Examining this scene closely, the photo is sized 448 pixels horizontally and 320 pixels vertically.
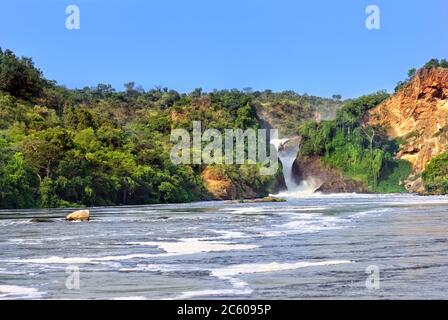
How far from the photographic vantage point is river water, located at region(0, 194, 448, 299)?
22.0m

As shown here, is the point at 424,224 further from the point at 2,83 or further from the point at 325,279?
the point at 2,83

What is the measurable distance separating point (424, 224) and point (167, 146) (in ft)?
410

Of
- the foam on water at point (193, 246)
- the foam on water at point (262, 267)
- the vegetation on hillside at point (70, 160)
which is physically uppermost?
the vegetation on hillside at point (70, 160)

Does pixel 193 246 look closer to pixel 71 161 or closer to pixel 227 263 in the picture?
pixel 227 263

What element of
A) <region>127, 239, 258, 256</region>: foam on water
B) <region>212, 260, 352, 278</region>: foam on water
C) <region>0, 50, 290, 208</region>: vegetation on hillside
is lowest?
<region>127, 239, 258, 256</region>: foam on water

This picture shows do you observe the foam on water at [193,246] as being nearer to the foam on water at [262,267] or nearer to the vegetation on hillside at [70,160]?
the foam on water at [262,267]

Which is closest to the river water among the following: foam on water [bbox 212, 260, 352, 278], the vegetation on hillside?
foam on water [bbox 212, 260, 352, 278]

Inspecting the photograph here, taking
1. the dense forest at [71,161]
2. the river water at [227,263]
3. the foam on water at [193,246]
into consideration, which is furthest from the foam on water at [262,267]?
the dense forest at [71,161]

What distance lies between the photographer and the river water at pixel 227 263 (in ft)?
72.2

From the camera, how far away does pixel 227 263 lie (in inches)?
1121

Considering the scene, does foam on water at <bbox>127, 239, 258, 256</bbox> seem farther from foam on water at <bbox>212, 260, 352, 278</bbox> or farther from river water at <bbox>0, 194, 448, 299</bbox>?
foam on water at <bbox>212, 260, 352, 278</bbox>

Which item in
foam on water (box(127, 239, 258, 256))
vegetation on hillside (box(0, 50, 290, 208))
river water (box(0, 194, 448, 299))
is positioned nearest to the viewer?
river water (box(0, 194, 448, 299))

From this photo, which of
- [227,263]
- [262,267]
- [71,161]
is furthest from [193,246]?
[71,161]

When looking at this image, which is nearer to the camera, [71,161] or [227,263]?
[227,263]
